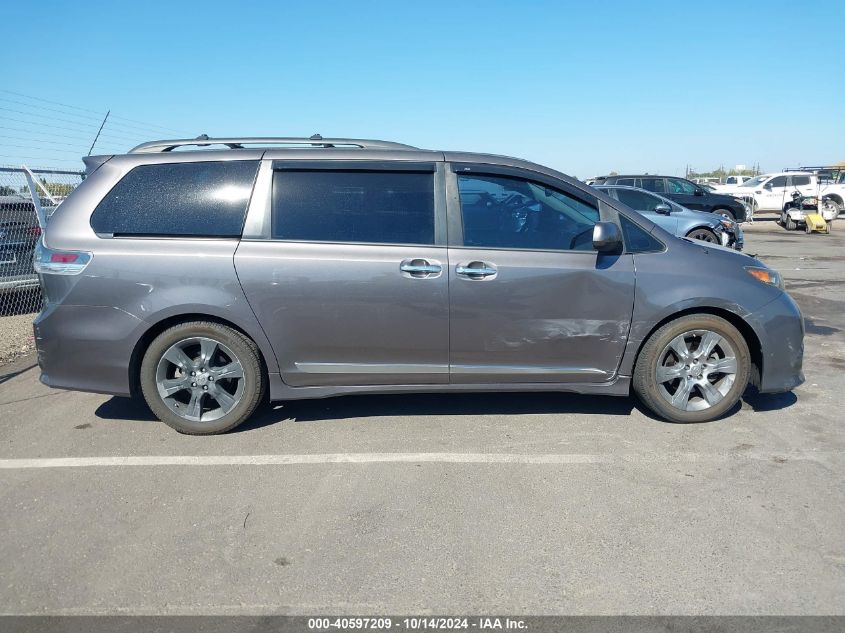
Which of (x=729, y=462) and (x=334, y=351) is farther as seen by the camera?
(x=334, y=351)

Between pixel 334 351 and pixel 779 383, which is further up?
pixel 334 351

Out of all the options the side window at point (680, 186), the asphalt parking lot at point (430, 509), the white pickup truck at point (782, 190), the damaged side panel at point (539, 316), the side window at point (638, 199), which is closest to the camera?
the asphalt parking lot at point (430, 509)

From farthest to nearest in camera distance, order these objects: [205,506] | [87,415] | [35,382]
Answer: [35,382] < [87,415] < [205,506]

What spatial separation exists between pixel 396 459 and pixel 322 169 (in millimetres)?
1964

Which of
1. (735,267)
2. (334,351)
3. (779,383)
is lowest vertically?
(779,383)

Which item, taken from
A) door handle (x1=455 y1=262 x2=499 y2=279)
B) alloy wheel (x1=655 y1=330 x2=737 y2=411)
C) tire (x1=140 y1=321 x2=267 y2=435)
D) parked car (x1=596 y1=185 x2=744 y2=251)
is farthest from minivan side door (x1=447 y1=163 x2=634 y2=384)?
parked car (x1=596 y1=185 x2=744 y2=251)

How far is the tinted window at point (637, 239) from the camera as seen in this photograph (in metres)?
4.52

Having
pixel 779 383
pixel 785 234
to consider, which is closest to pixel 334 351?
pixel 779 383

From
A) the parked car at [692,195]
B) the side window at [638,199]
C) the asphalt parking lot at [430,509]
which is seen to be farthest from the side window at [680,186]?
the asphalt parking lot at [430,509]

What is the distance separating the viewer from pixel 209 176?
4.50m

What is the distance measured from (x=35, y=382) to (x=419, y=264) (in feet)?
12.6

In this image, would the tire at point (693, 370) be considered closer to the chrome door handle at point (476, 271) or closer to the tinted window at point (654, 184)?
the chrome door handle at point (476, 271)

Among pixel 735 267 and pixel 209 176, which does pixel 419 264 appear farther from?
pixel 735 267

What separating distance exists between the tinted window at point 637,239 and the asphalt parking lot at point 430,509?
3.95ft
